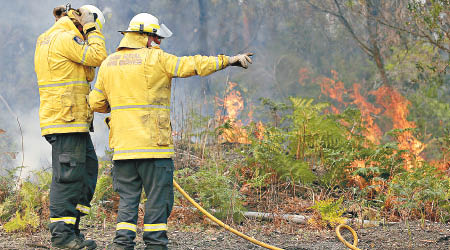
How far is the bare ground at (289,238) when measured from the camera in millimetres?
4867

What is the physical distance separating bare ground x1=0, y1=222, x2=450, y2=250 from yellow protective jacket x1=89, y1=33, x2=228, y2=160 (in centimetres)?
124

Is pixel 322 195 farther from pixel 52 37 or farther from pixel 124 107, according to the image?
pixel 52 37

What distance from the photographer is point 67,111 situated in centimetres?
460

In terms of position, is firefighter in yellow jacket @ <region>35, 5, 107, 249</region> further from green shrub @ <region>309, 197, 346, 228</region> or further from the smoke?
the smoke

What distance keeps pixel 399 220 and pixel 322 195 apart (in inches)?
43.3

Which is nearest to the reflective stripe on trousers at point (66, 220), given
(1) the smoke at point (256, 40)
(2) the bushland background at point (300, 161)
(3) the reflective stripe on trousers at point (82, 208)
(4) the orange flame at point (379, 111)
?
(3) the reflective stripe on trousers at point (82, 208)

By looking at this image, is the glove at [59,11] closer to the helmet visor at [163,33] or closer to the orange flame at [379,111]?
the helmet visor at [163,33]

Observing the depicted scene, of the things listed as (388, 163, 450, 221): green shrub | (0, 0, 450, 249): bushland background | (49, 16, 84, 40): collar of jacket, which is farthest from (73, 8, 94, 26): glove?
(388, 163, 450, 221): green shrub

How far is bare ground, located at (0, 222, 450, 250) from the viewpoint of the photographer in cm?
487

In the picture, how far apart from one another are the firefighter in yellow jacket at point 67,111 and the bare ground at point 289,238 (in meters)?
0.60

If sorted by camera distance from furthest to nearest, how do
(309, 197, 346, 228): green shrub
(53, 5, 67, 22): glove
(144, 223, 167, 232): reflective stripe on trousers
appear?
(309, 197, 346, 228): green shrub → (53, 5, 67, 22): glove → (144, 223, 167, 232): reflective stripe on trousers

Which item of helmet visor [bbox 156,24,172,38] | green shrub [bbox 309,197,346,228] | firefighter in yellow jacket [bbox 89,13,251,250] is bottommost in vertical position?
green shrub [bbox 309,197,346,228]

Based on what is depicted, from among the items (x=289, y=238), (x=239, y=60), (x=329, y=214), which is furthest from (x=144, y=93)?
(x=329, y=214)

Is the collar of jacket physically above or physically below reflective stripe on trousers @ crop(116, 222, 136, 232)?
Answer: above
